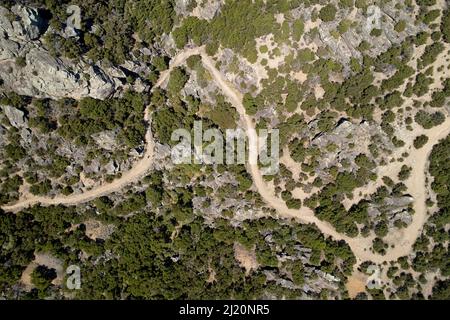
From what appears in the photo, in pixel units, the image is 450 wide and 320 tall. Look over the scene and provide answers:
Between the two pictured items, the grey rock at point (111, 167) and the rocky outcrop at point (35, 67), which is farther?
the grey rock at point (111, 167)

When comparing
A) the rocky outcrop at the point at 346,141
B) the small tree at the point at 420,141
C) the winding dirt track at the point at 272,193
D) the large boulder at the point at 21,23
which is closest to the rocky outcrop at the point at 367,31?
the rocky outcrop at the point at 346,141

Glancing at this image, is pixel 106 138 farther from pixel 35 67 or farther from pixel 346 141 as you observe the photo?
pixel 346 141

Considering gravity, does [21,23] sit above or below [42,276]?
above

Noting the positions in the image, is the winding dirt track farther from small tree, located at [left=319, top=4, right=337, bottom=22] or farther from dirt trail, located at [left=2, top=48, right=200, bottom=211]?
small tree, located at [left=319, top=4, right=337, bottom=22]

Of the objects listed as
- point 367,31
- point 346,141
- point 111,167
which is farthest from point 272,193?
point 367,31

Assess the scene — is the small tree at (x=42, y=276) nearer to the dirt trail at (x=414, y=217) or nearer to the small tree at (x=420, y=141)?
the dirt trail at (x=414, y=217)

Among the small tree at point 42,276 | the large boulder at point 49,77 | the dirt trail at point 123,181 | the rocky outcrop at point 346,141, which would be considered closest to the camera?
the small tree at point 42,276
